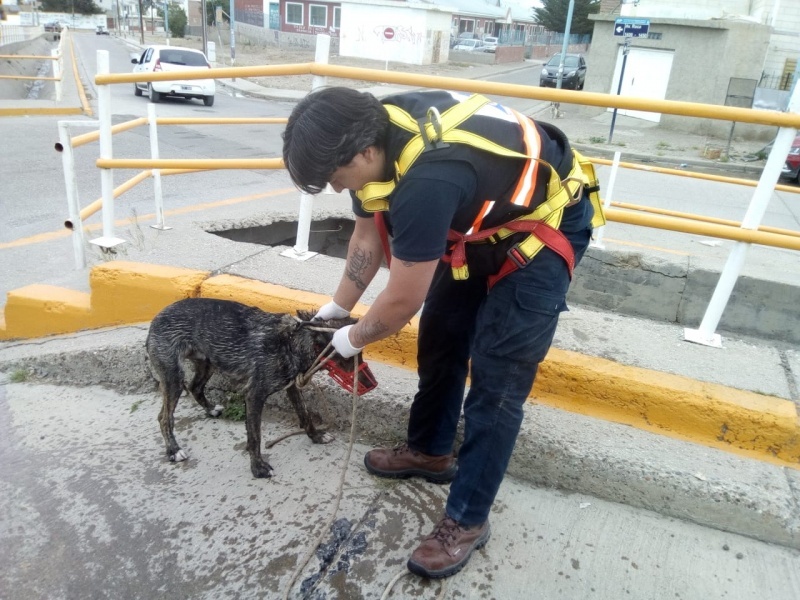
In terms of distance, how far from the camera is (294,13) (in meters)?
50.0

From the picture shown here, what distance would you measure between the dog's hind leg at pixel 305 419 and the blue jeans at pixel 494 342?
2.40 feet

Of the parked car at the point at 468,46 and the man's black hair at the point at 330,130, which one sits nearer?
the man's black hair at the point at 330,130

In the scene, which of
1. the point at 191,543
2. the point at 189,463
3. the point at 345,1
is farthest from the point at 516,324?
the point at 345,1

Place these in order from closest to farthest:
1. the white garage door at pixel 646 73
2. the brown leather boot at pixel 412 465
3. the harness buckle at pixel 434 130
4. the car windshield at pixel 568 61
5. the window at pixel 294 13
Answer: the harness buckle at pixel 434 130, the brown leather boot at pixel 412 465, the white garage door at pixel 646 73, the car windshield at pixel 568 61, the window at pixel 294 13

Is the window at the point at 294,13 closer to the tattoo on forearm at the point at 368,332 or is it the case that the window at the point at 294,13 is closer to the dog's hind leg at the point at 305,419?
the dog's hind leg at the point at 305,419

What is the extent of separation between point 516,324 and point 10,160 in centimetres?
953

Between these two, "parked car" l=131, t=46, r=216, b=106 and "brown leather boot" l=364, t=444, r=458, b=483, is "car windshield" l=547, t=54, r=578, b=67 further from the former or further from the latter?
"brown leather boot" l=364, t=444, r=458, b=483

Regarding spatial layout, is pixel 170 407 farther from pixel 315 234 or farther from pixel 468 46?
pixel 468 46

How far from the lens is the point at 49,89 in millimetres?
25125

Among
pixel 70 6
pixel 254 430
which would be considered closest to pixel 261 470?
pixel 254 430

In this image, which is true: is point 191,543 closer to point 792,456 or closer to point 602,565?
point 602,565

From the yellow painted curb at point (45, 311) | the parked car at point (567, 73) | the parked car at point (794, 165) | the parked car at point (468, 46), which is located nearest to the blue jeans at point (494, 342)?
the yellow painted curb at point (45, 311)

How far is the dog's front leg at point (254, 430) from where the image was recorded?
2.54 meters

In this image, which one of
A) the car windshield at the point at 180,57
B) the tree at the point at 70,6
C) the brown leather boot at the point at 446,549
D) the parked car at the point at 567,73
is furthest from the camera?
the tree at the point at 70,6
